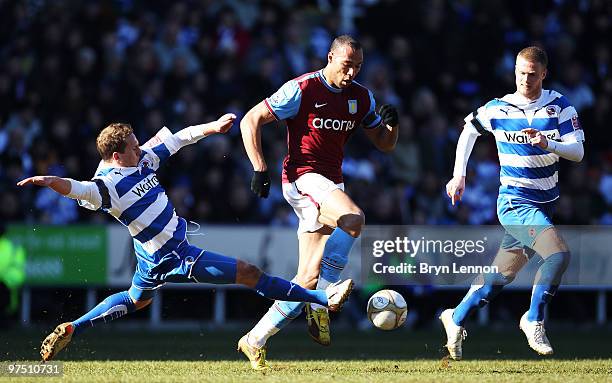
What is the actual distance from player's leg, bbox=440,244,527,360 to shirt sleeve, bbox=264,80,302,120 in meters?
1.91

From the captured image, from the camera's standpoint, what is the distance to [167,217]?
8234 mm

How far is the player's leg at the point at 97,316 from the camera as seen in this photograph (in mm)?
8133

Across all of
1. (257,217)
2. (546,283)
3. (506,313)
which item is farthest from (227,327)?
(546,283)

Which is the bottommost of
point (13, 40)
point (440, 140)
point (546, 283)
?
point (546, 283)

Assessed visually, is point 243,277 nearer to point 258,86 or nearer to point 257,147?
point 257,147

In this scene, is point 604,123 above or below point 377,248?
above

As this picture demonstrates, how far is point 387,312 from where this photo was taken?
8562 mm

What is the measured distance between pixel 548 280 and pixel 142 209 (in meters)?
3.00

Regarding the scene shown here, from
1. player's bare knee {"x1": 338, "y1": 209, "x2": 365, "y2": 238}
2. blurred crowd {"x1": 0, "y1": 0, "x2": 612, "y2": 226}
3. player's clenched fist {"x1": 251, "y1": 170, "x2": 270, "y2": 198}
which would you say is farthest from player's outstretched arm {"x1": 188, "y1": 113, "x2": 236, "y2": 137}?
blurred crowd {"x1": 0, "y1": 0, "x2": 612, "y2": 226}

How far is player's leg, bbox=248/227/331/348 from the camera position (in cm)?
860

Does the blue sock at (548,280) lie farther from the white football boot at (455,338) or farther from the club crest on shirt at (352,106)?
the club crest on shirt at (352,106)

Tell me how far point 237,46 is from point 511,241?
25.2 feet

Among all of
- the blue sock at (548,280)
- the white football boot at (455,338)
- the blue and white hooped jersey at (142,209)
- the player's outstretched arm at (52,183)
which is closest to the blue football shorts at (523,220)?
the blue sock at (548,280)

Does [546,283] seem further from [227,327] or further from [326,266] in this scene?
[227,327]
